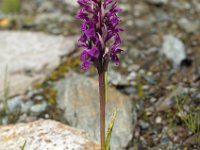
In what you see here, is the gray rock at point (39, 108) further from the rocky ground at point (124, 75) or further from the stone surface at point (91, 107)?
the stone surface at point (91, 107)

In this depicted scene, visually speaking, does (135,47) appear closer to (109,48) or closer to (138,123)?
(138,123)

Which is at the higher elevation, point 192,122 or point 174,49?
point 174,49

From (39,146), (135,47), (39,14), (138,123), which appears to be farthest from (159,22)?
(39,146)

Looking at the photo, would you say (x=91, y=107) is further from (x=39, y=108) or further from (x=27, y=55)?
(x=27, y=55)

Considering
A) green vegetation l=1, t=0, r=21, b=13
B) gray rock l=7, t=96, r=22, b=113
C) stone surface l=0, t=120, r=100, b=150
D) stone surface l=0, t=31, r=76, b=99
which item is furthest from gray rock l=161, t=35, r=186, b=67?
green vegetation l=1, t=0, r=21, b=13

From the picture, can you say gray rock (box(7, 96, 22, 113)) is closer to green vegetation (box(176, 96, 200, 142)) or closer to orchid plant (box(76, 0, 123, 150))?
green vegetation (box(176, 96, 200, 142))

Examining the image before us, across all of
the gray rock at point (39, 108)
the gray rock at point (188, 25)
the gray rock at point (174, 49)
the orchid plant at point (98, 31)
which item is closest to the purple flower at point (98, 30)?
the orchid plant at point (98, 31)

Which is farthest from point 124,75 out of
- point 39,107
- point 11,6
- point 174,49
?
point 11,6
